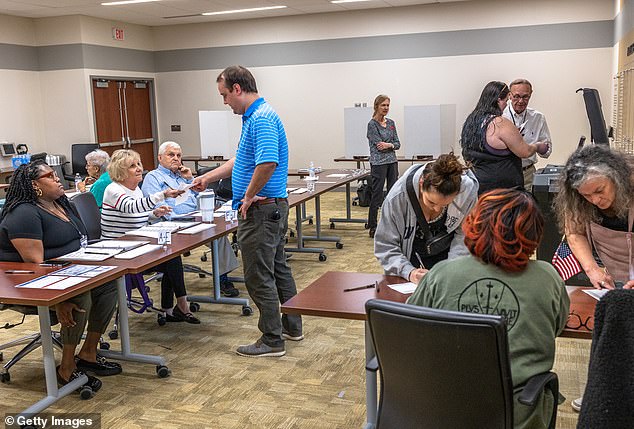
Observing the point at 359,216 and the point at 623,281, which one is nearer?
the point at 623,281

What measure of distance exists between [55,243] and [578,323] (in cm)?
251

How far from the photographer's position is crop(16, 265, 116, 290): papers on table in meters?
2.74

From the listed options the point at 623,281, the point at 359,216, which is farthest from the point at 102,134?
the point at 623,281

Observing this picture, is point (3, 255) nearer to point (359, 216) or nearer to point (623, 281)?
point (623, 281)

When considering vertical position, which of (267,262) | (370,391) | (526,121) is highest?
(526,121)

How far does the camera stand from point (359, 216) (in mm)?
8219

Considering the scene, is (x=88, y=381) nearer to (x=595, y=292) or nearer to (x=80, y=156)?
(x=595, y=292)

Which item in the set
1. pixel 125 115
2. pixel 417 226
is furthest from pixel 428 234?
pixel 125 115

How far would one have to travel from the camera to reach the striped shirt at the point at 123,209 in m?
3.89

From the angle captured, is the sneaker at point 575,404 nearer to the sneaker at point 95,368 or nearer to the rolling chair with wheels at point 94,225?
the sneaker at point 95,368

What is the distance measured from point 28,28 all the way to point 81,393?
793 centimetres

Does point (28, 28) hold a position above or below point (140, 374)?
above

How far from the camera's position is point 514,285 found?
1676mm

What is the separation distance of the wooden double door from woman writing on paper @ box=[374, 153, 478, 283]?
824 cm
